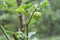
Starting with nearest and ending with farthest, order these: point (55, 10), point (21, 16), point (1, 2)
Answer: point (1, 2) < point (21, 16) < point (55, 10)

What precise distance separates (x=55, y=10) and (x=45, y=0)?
288 inches

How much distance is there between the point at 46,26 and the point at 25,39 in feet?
25.6

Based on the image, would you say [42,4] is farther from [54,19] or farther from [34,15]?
[54,19]

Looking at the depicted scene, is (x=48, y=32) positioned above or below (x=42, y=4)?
below

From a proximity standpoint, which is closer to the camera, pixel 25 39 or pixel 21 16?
pixel 25 39

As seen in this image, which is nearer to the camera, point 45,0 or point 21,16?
point 45,0

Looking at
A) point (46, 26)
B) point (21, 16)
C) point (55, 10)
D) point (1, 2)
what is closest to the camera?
point (1, 2)

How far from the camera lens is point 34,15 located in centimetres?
48

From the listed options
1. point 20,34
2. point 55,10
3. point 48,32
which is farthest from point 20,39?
point 48,32

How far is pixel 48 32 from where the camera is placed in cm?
830

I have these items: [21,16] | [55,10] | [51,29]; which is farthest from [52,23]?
[21,16]

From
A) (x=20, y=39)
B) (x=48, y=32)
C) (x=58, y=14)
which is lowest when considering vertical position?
(x=48, y=32)

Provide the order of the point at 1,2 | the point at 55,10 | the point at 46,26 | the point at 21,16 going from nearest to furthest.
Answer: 1. the point at 1,2
2. the point at 21,16
3. the point at 55,10
4. the point at 46,26

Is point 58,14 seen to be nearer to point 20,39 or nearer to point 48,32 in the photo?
point 48,32
